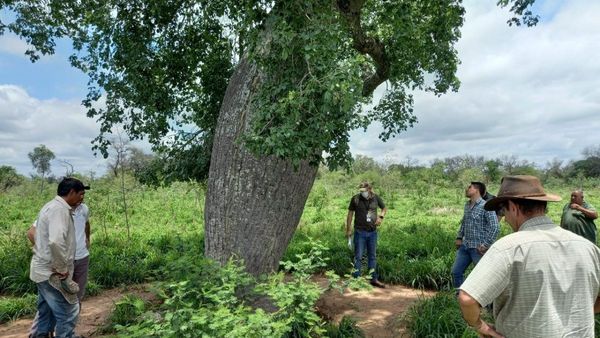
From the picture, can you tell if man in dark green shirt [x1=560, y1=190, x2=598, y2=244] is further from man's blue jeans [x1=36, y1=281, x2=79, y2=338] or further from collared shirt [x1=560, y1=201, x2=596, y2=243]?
man's blue jeans [x1=36, y1=281, x2=79, y2=338]

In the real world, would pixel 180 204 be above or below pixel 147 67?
below

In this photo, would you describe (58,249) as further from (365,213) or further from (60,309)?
(365,213)

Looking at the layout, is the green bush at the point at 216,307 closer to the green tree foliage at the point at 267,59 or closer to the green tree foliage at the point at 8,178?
the green tree foliage at the point at 267,59

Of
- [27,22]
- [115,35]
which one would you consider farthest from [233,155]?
[27,22]

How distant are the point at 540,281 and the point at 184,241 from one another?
7667 millimetres

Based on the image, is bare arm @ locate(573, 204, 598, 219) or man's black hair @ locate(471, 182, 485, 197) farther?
bare arm @ locate(573, 204, 598, 219)

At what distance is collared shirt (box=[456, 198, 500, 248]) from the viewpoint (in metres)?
5.92

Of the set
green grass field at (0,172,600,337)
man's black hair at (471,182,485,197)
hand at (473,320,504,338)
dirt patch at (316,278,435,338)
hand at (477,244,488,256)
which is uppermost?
man's black hair at (471,182,485,197)

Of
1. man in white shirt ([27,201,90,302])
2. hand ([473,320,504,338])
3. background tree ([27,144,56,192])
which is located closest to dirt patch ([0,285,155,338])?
man in white shirt ([27,201,90,302])

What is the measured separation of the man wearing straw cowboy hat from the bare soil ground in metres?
3.49

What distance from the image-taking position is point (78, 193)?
15.0ft

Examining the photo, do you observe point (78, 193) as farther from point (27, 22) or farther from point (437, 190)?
point (437, 190)

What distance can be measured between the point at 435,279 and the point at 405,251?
69.5 inches

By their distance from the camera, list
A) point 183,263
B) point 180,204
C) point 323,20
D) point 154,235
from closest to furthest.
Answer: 1. point 183,263
2. point 323,20
3. point 154,235
4. point 180,204
